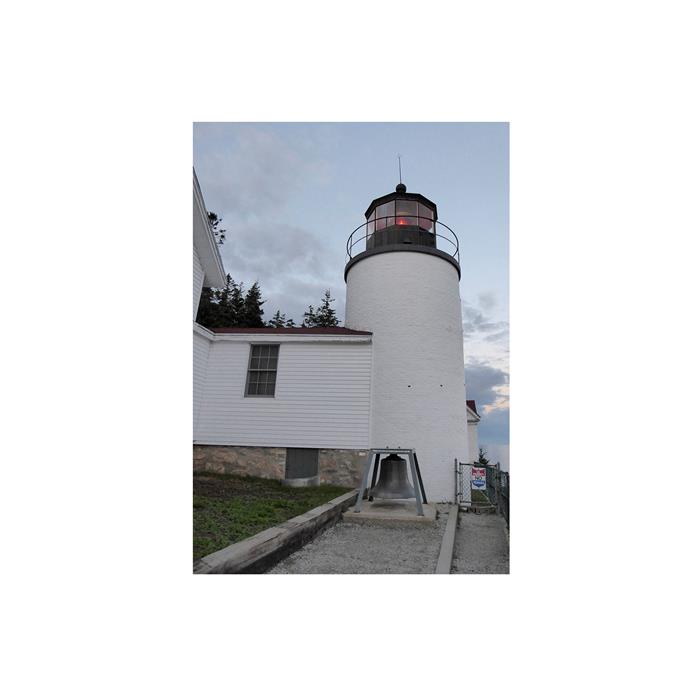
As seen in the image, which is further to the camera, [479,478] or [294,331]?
[294,331]

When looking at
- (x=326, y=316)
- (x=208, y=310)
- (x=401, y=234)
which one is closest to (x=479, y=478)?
(x=401, y=234)

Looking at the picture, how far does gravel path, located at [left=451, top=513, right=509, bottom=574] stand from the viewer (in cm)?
343

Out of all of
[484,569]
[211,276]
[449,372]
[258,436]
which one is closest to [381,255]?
[449,372]

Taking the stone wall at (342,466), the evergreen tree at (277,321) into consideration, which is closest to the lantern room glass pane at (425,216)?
the stone wall at (342,466)

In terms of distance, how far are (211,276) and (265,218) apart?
408 centimetres

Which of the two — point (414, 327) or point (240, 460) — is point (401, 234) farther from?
point (240, 460)

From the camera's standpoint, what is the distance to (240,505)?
4.75 metres

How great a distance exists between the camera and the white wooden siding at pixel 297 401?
755 cm

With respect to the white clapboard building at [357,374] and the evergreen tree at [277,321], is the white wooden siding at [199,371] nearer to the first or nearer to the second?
the white clapboard building at [357,374]

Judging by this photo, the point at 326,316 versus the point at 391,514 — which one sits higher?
the point at 326,316

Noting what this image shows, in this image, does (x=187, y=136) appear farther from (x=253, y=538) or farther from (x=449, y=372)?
(x=449, y=372)

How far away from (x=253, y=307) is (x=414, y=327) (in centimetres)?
867

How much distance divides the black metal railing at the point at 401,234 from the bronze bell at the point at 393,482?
526cm

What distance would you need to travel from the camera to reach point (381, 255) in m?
9.26
